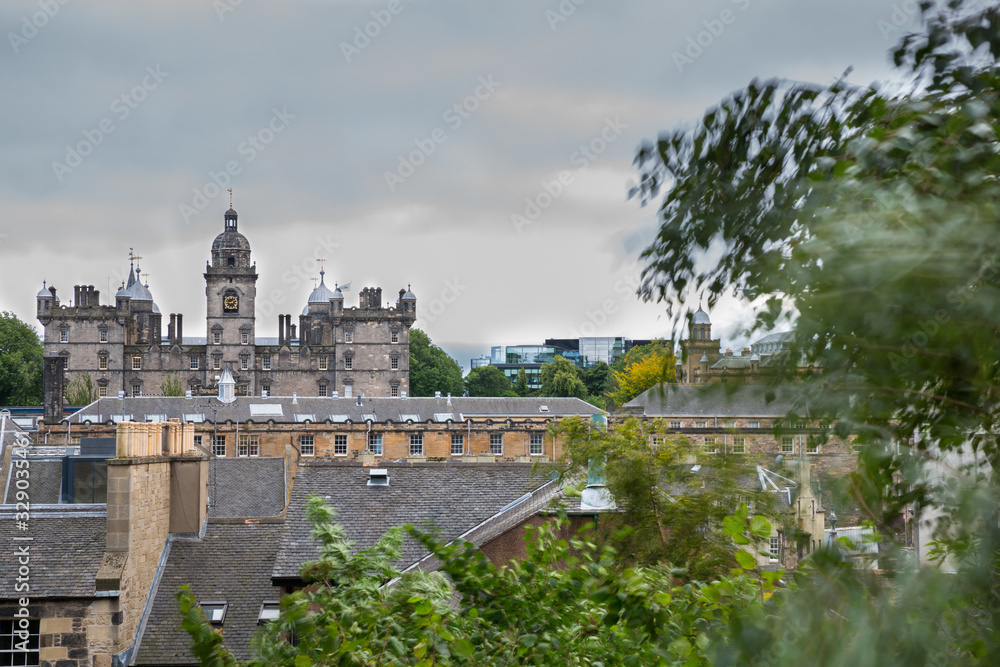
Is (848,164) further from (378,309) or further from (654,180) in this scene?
(378,309)

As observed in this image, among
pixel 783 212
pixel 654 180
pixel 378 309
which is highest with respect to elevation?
pixel 378 309

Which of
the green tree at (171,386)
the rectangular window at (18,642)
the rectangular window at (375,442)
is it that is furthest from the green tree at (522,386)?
the rectangular window at (18,642)

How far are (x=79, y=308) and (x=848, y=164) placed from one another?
326ft

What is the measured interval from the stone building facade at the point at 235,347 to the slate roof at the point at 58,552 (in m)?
75.9

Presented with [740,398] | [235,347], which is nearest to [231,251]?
[235,347]

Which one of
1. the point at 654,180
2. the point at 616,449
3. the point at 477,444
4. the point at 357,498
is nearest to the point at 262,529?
the point at 357,498

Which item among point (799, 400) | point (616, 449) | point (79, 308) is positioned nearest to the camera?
point (799, 400)

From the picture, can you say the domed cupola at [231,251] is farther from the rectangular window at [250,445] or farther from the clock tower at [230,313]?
the rectangular window at [250,445]

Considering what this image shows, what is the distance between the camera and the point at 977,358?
6.52 ft

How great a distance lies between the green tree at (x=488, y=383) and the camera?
10956 cm

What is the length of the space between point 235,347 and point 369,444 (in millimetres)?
35890

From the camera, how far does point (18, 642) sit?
485 inches

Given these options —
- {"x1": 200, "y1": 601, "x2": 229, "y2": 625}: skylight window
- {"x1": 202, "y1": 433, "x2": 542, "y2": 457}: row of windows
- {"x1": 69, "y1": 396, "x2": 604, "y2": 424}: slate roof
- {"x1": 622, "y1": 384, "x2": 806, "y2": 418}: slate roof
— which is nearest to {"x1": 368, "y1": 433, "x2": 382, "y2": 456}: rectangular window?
{"x1": 202, "y1": 433, "x2": 542, "y2": 457}: row of windows

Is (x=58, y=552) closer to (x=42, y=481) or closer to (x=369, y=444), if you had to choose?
(x=42, y=481)
